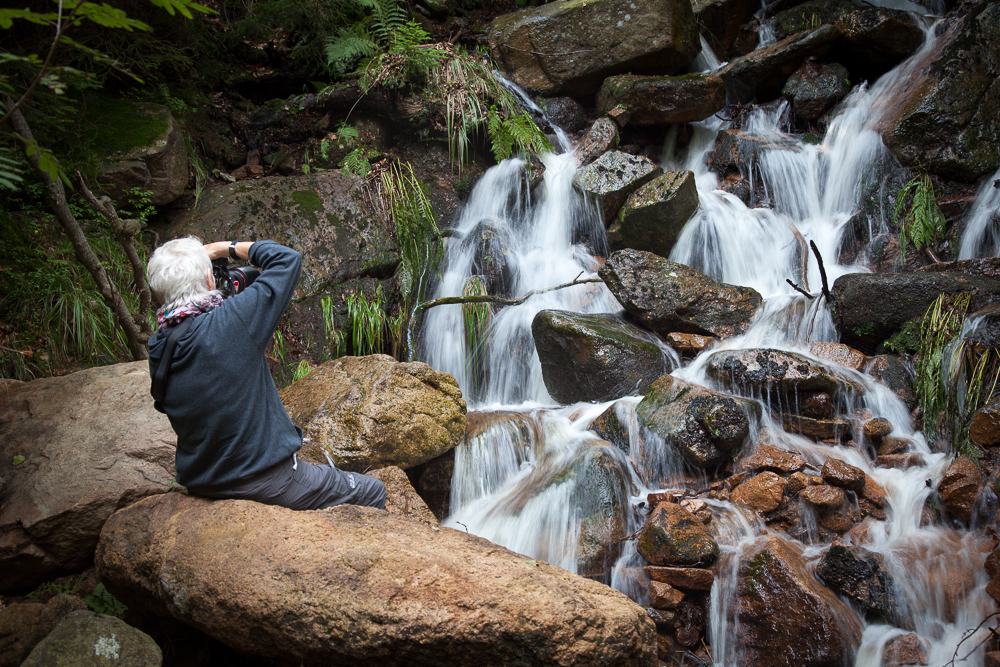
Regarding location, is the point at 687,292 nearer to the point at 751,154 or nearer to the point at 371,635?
the point at 751,154

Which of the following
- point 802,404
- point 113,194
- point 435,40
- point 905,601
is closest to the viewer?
point 905,601

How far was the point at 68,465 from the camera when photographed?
305 centimetres

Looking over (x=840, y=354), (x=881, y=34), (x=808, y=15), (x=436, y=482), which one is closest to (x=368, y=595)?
(x=436, y=482)

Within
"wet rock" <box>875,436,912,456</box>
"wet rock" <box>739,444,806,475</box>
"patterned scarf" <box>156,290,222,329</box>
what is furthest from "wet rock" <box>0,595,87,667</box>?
"wet rock" <box>875,436,912,456</box>

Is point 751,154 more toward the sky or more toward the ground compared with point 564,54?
more toward the ground

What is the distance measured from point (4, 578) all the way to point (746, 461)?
4.77 metres

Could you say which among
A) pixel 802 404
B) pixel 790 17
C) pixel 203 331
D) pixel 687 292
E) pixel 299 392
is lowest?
pixel 802 404

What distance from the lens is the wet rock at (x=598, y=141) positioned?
789 centimetres

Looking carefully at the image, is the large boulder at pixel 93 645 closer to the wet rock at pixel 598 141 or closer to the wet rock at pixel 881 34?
the wet rock at pixel 598 141

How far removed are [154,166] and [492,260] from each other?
3804mm

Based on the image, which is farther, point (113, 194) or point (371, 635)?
point (113, 194)

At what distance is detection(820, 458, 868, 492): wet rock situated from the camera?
3.88 m

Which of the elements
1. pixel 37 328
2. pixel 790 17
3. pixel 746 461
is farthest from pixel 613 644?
pixel 790 17

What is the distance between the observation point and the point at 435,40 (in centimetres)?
925
